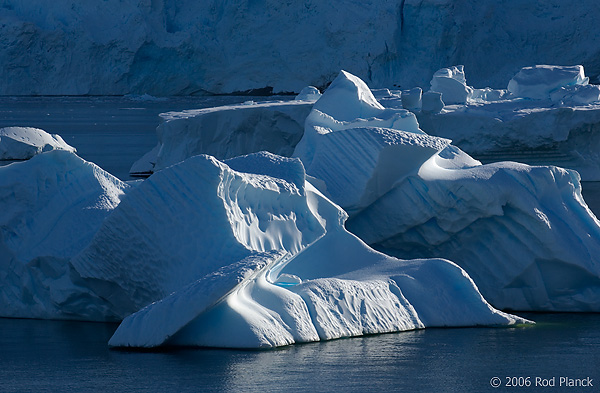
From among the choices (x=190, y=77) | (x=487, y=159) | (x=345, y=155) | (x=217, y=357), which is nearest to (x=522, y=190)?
(x=345, y=155)

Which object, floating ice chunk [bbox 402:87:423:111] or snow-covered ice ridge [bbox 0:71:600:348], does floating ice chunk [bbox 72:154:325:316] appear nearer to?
snow-covered ice ridge [bbox 0:71:600:348]

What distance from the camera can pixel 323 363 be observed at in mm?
4195

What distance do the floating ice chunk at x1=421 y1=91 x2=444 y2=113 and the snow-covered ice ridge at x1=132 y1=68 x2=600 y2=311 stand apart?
20.6 feet

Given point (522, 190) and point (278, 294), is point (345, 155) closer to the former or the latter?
point (522, 190)

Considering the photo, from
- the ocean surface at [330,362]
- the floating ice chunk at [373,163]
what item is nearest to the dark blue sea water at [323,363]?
the ocean surface at [330,362]

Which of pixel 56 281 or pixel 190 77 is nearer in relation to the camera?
pixel 56 281

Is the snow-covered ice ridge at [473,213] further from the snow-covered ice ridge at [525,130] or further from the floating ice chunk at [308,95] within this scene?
the floating ice chunk at [308,95]

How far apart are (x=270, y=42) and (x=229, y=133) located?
14413 mm

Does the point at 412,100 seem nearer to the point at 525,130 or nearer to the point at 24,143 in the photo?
the point at 525,130

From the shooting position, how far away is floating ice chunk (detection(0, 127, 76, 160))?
15617mm

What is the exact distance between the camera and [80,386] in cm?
380

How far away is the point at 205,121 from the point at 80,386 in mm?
9951

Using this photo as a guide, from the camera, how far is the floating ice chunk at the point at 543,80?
16547 mm

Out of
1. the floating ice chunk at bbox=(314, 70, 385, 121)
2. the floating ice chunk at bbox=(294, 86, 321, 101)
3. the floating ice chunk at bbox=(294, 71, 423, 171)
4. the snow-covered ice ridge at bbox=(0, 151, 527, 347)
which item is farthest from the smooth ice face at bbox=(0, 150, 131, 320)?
the floating ice chunk at bbox=(294, 86, 321, 101)
